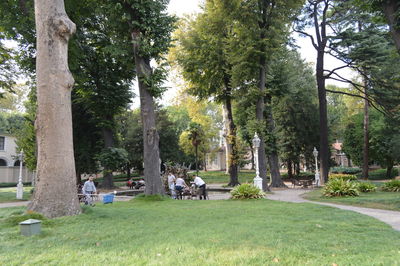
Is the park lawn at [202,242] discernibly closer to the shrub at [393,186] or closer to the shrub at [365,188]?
the shrub at [365,188]

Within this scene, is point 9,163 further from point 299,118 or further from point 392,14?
point 392,14

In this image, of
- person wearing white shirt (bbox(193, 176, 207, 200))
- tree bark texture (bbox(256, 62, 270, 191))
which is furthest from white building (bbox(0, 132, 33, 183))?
tree bark texture (bbox(256, 62, 270, 191))

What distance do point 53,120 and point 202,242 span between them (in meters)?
5.47

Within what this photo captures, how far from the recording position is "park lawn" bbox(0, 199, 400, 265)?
3.96m

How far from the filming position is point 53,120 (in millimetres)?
7727

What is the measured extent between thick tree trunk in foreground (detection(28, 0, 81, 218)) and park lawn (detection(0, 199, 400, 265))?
0.76 metres

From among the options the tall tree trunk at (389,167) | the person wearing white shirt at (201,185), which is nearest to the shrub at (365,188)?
the person wearing white shirt at (201,185)

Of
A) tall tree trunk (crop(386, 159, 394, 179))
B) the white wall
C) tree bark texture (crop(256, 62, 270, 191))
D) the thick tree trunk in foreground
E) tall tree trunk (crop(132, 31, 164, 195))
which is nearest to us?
the thick tree trunk in foreground

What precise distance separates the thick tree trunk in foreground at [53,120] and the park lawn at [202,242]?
76cm

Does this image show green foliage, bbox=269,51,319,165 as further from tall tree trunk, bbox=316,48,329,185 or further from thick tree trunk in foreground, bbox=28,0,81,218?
thick tree trunk in foreground, bbox=28,0,81,218

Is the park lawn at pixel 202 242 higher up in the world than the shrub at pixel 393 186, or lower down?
higher up

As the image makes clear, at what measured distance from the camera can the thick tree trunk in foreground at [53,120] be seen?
741 cm

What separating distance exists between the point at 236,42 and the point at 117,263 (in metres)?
17.6

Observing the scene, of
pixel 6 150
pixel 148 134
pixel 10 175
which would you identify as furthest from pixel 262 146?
pixel 6 150
